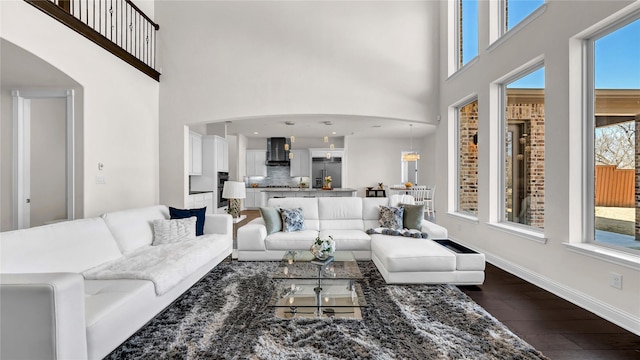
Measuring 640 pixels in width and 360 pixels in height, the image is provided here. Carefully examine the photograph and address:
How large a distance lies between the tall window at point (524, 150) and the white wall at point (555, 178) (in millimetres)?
179

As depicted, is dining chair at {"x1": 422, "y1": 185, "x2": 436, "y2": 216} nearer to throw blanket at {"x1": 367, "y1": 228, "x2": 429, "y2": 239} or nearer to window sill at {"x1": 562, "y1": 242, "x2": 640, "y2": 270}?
throw blanket at {"x1": 367, "y1": 228, "x2": 429, "y2": 239}

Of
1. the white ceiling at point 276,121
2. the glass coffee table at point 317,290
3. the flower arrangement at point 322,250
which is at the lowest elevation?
the glass coffee table at point 317,290

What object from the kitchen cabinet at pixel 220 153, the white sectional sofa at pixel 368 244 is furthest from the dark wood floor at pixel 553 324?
the kitchen cabinet at pixel 220 153

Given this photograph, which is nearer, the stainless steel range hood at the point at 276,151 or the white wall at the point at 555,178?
the white wall at the point at 555,178

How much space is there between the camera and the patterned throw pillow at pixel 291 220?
15.2 feet

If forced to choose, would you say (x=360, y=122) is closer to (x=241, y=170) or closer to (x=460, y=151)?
(x=460, y=151)

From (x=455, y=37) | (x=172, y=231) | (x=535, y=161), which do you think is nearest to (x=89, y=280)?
(x=172, y=231)

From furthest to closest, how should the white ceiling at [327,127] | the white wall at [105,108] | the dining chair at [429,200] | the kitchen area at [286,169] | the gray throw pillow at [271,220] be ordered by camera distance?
Answer: the kitchen area at [286,169] < the dining chair at [429,200] < the white ceiling at [327,127] < the gray throw pillow at [271,220] < the white wall at [105,108]

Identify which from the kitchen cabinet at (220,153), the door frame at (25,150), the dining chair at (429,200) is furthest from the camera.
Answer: the dining chair at (429,200)

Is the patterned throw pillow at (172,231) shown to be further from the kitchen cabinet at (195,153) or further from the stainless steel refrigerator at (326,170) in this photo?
the stainless steel refrigerator at (326,170)

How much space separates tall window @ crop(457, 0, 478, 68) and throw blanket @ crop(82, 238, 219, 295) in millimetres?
4881

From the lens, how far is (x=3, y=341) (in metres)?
1.60

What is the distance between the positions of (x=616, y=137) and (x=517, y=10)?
7.09ft

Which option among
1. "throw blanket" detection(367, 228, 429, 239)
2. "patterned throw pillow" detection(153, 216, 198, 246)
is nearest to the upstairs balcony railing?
"patterned throw pillow" detection(153, 216, 198, 246)
